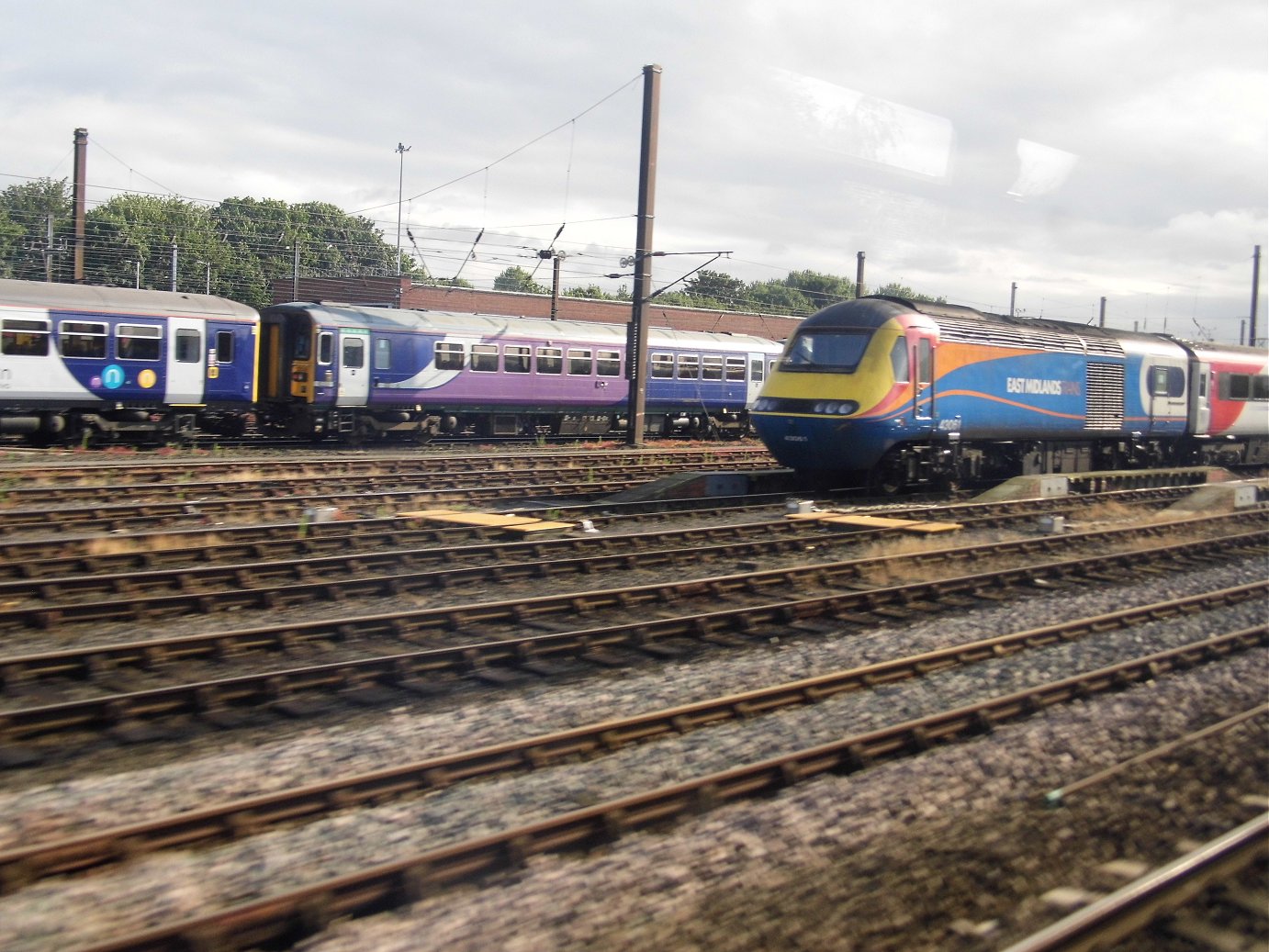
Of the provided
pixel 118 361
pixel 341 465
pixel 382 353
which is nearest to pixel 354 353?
pixel 382 353

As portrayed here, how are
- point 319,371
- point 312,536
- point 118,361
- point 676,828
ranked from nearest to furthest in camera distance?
point 676,828 → point 312,536 → point 118,361 → point 319,371

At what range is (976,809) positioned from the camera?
5.35 m

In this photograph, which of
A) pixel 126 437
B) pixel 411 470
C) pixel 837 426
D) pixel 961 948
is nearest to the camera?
pixel 961 948

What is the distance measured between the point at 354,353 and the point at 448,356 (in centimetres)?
240

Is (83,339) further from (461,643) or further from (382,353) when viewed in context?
(461,643)

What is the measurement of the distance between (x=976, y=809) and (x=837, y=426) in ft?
35.7

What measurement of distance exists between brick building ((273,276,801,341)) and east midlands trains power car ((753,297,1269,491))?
25.1 metres

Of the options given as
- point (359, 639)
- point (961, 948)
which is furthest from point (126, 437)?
point (961, 948)

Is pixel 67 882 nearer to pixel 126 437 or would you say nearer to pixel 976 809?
pixel 976 809

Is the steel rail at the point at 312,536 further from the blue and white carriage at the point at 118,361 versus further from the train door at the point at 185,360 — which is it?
the train door at the point at 185,360

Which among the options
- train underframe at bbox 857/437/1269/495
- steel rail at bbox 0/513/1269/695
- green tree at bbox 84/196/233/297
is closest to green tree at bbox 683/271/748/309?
green tree at bbox 84/196/233/297

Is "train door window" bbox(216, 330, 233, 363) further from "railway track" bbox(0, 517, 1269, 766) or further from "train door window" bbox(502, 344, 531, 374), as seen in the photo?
"railway track" bbox(0, 517, 1269, 766)

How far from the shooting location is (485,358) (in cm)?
2619

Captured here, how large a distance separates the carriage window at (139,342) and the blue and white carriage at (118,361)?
2cm
